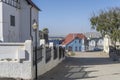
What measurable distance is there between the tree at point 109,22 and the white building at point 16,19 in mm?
28806

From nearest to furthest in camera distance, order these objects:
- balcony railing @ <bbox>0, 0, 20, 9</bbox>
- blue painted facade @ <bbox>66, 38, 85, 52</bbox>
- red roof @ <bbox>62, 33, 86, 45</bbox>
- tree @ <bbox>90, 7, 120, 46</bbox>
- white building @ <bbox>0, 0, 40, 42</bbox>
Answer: white building @ <bbox>0, 0, 40, 42</bbox> → balcony railing @ <bbox>0, 0, 20, 9</bbox> → tree @ <bbox>90, 7, 120, 46</bbox> → blue painted facade @ <bbox>66, 38, 85, 52</bbox> → red roof @ <bbox>62, 33, 86, 45</bbox>

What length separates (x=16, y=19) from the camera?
43.2 meters

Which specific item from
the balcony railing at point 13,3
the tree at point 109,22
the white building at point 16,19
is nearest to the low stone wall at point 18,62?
the white building at point 16,19

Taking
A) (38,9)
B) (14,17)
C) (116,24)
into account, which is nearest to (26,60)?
(14,17)

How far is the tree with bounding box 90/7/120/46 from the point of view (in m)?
77.3

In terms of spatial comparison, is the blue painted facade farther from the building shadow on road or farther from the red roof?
the building shadow on road

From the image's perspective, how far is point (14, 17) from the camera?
4206cm

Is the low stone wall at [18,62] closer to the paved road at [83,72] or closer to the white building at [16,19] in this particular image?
the paved road at [83,72]

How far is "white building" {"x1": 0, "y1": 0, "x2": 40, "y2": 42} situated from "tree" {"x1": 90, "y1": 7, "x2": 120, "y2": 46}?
2881 centimetres

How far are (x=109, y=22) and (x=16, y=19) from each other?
1511 inches

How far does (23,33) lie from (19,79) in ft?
85.5

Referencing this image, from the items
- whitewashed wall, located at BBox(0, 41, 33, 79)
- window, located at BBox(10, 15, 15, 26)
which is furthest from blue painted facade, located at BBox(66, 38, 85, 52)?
whitewashed wall, located at BBox(0, 41, 33, 79)

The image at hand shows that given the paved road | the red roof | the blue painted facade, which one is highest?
the red roof

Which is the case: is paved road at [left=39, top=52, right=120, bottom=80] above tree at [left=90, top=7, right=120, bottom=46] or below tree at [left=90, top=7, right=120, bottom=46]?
below
